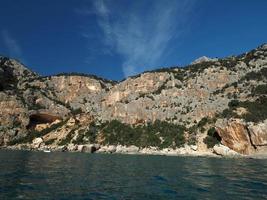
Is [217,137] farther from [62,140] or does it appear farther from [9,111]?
[9,111]

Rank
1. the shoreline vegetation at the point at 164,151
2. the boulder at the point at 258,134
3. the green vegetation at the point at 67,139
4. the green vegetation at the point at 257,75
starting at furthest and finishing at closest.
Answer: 1. the green vegetation at the point at 67,139
2. the green vegetation at the point at 257,75
3. the shoreline vegetation at the point at 164,151
4. the boulder at the point at 258,134

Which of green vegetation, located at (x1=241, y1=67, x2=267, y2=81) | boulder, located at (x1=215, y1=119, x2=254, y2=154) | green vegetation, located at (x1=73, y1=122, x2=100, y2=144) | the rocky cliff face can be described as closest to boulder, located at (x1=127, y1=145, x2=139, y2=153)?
the rocky cliff face

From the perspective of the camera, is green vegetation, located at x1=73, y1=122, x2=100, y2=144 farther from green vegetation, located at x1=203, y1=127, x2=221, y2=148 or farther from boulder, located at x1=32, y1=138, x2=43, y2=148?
green vegetation, located at x1=203, y1=127, x2=221, y2=148

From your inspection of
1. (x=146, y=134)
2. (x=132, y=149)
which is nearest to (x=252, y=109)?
(x=146, y=134)

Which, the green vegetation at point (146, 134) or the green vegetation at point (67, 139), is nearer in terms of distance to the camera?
the green vegetation at point (146, 134)

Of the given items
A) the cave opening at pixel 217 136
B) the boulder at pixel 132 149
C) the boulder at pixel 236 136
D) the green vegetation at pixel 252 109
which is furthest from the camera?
the boulder at pixel 132 149

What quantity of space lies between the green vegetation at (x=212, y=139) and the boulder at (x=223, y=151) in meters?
7.84

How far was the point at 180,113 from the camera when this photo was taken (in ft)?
529

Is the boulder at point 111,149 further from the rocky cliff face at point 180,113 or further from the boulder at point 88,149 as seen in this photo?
the rocky cliff face at point 180,113

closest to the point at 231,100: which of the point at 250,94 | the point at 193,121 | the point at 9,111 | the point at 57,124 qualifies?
the point at 250,94

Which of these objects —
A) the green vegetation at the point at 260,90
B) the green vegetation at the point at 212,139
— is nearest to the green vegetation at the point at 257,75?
the green vegetation at the point at 260,90

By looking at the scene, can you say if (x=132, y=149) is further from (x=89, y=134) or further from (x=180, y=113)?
(x=180, y=113)

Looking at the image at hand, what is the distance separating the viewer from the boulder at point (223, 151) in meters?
109

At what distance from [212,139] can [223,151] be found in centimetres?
1484
